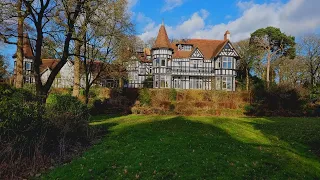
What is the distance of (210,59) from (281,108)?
17.6 m

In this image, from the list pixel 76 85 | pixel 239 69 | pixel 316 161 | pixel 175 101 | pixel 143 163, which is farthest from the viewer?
pixel 239 69

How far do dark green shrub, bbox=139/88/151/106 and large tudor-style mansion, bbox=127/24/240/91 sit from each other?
1228 cm

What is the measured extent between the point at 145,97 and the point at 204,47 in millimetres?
22002

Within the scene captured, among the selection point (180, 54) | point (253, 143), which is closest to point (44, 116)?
point (253, 143)

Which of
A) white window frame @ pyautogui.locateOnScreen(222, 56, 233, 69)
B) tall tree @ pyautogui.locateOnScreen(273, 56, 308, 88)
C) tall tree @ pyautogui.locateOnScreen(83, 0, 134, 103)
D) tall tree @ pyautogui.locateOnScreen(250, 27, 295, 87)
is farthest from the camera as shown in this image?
tall tree @ pyautogui.locateOnScreen(250, 27, 295, 87)

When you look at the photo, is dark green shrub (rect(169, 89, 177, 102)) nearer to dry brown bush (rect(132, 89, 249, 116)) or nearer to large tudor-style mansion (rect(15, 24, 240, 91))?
dry brown bush (rect(132, 89, 249, 116))

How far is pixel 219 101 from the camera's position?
3081 centimetres

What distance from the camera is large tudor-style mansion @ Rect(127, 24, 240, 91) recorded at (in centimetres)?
4434

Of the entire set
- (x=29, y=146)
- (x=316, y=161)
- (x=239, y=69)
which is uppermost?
(x=239, y=69)

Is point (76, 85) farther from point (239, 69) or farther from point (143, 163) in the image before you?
point (239, 69)

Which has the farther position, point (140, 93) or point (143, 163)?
point (140, 93)

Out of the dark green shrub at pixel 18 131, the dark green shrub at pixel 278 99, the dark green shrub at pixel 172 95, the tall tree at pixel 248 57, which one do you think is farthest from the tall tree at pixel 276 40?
the dark green shrub at pixel 18 131

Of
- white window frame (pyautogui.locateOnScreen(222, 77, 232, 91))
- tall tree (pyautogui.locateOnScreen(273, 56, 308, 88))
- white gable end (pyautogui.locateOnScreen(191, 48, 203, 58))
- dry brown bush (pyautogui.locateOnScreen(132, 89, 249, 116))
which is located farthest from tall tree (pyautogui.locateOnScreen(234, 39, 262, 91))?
dry brown bush (pyautogui.locateOnScreen(132, 89, 249, 116))

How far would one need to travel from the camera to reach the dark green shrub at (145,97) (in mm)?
30328
